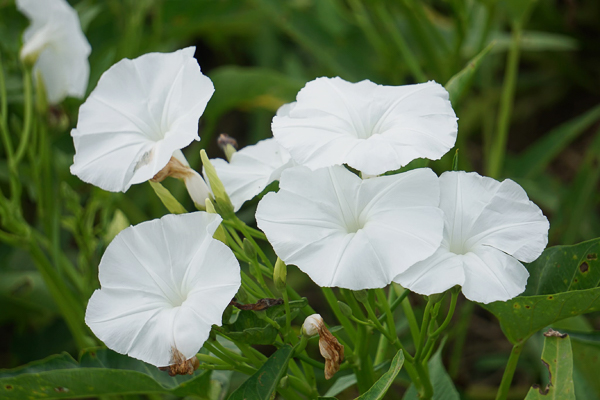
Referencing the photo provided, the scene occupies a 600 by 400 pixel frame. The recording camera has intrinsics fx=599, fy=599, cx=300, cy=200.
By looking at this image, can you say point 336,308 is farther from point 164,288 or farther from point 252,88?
point 252,88

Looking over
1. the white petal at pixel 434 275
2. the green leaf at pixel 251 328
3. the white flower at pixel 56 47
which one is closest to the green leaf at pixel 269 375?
the green leaf at pixel 251 328

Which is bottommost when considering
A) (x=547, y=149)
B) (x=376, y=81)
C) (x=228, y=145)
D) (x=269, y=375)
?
(x=547, y=149)

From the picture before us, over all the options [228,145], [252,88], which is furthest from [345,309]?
[252,88]

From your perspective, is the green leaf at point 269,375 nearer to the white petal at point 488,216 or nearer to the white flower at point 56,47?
the white petal at point 488,216

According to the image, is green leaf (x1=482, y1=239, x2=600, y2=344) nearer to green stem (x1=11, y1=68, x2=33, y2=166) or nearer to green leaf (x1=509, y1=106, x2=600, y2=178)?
green stem (x1=11, y1=68, x2=33, y2=166)

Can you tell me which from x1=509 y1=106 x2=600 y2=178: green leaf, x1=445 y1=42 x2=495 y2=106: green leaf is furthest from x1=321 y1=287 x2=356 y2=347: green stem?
A: x1=509 y1=106 x2=600 y2=178: green leaf

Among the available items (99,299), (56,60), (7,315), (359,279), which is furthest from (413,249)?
(7,315)
